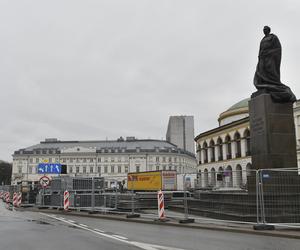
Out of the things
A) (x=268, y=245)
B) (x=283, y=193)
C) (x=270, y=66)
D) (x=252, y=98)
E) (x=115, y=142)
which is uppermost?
(x=115, y=142)

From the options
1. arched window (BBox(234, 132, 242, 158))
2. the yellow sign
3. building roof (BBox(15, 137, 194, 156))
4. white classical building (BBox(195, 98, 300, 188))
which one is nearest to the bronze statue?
the yellow sign

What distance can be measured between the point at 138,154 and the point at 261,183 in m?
127

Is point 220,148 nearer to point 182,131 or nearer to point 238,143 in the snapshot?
point 238,143

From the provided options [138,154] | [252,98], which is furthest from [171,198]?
[138,154]

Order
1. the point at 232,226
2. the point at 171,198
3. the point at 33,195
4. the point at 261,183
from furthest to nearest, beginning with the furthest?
1. the point at 33,195
2. the point at 171,198
3. the point at 232,226
4. the point at 261,183

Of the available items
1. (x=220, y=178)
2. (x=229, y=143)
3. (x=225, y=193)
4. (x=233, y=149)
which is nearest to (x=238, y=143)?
(x=233, y=149)

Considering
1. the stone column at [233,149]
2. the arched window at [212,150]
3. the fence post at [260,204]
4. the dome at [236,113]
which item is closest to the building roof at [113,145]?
the dome at [236,113]

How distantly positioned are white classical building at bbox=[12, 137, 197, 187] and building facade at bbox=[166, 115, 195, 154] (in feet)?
39.9

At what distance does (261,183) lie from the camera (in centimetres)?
1324

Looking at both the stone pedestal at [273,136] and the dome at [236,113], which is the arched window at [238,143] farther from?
the stone pedestal at [273,136]

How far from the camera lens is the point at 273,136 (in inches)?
661

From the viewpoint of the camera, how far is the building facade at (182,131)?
154 meters

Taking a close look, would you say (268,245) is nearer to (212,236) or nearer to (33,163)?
(212,236)

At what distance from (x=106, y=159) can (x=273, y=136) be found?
126368 millimetres
